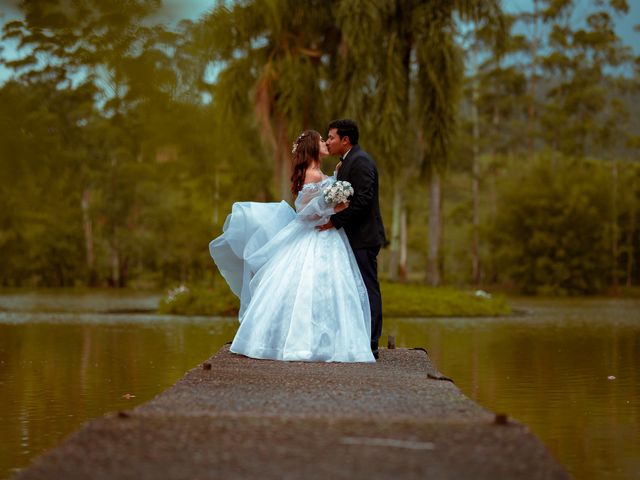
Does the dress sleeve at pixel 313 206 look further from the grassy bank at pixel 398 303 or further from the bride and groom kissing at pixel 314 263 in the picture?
the grassy bank at pixel 398 303

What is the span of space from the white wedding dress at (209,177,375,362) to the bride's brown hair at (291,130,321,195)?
201mm

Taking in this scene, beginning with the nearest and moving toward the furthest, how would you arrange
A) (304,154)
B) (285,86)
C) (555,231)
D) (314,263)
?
(314,263), (304,154), (285,86), (555,231)

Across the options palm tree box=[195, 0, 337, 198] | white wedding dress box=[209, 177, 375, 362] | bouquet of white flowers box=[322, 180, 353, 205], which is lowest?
white wedding dress box=[209, 177, 375, 362]

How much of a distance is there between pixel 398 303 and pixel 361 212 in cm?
1796

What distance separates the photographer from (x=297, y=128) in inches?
1008

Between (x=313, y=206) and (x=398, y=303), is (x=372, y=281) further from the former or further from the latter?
(x=398, y=303)

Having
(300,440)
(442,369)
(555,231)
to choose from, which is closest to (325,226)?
(442,369)

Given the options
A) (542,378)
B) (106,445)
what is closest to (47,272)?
(542,378)

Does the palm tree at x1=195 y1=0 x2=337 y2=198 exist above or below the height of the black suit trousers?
above

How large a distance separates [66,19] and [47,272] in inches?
1877

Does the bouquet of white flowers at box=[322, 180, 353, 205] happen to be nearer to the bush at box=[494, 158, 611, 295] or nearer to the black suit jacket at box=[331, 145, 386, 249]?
the black suit jacket at box=[331, 145, 386, 249]

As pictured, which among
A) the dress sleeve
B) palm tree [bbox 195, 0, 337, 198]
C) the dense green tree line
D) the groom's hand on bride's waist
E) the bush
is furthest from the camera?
the bush

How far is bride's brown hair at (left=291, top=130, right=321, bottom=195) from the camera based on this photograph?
858 cm

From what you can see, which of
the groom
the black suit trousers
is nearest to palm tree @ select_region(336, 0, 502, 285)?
the groom
